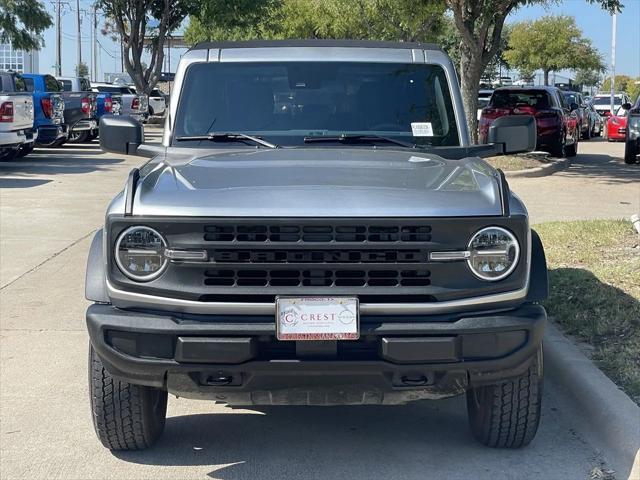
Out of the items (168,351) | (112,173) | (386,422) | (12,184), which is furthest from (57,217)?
(168,351)

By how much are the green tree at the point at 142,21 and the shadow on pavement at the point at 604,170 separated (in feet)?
56.8

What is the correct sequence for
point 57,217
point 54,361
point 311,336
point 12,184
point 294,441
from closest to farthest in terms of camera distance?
point 311,336 → point 294,441 → point 54,361 → point 57,217 → point 12,184

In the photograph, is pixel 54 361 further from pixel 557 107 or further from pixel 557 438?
pixel 557 107

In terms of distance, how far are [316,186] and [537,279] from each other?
1.04 m

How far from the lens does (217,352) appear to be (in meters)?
3.79

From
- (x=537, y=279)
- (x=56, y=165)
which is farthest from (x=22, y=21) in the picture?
(x=537, y=279)

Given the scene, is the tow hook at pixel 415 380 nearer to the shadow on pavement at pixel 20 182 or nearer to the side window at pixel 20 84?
A: the shadow on pavement at pixel 20 182

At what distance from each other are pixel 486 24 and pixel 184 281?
52.6 feet

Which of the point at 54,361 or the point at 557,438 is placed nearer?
the point at 557,438

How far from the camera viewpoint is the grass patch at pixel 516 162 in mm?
18438

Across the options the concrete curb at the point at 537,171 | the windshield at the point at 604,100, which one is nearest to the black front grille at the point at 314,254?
the concrete curb at the point at 537,171

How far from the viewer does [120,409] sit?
4344mm

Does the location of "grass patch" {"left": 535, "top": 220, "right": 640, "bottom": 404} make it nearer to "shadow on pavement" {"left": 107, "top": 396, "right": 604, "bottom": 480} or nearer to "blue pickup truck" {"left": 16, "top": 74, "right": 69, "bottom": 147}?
"shadow on pavement" {"left": 107, "top": 396, "right": 604, "bottom": 480}

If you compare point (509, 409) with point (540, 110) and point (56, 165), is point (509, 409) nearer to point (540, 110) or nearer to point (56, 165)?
point (56, 165)
